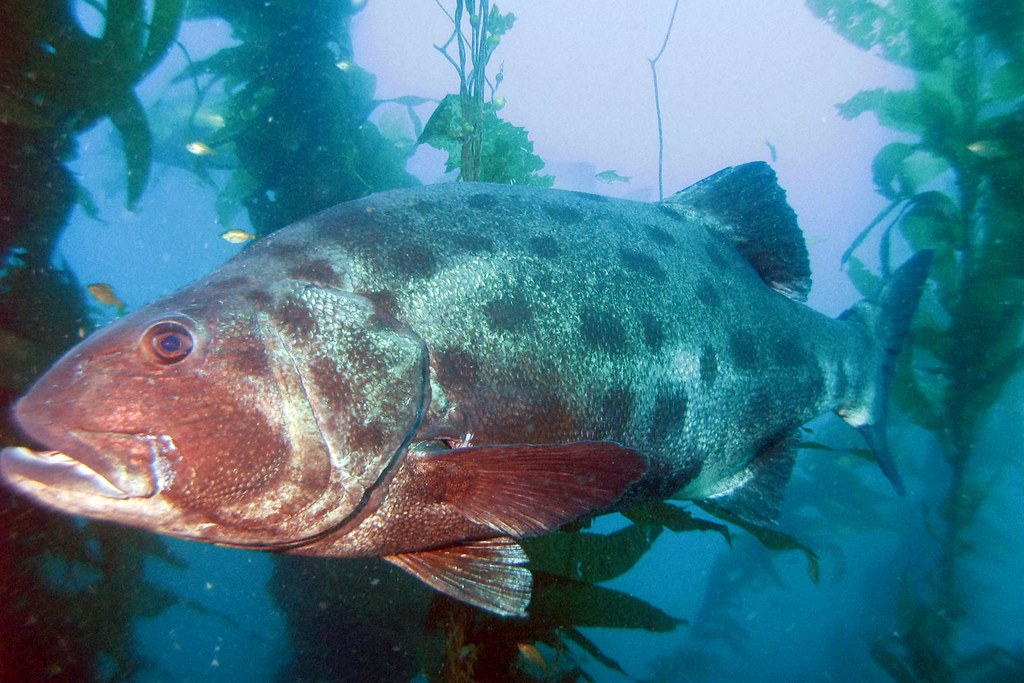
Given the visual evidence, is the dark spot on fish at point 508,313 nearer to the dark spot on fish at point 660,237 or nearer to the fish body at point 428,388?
the fish body at point 428,388

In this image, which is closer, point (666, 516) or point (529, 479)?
point (529, 479)

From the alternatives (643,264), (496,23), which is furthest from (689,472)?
(496,23)

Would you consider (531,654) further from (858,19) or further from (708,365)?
(858,19)

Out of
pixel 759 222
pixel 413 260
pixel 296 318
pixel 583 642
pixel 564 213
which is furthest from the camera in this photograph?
pixel 583 642

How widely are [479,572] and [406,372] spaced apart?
37.0 inches

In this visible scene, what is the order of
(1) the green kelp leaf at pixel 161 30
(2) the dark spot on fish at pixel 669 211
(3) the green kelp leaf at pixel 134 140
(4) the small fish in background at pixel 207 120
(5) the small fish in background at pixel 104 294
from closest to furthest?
→ (2) the dark spot on fish at pixel 669 211
(1) the green kelp leaf at pixel 161 30
(3) the green kelp leaf at pixel 134 140
(5) the small fish in background at pixel 104 294
(4) the small fish in background at pixel 207 120

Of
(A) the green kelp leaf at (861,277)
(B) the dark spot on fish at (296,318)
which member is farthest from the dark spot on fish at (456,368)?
(A) the green kelp leaf at (861,277)

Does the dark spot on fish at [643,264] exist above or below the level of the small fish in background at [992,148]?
below

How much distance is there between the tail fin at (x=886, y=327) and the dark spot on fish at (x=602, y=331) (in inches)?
97.1

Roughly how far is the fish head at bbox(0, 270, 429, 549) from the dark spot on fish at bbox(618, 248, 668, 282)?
1232 millimetres

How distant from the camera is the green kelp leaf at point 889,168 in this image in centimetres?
732

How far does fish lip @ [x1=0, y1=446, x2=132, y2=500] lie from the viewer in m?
1.46

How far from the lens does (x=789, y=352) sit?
3.06 m

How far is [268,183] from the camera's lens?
7125 millimetres
